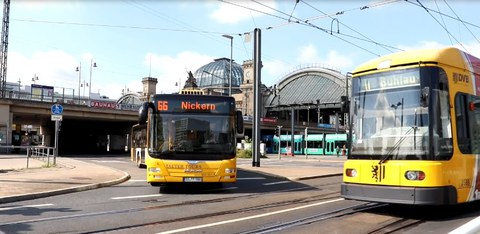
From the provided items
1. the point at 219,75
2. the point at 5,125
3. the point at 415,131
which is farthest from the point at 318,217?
the point at 219,75

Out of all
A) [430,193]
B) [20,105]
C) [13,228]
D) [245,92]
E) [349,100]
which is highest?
[245,92]

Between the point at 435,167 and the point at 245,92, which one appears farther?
the point at 245,92

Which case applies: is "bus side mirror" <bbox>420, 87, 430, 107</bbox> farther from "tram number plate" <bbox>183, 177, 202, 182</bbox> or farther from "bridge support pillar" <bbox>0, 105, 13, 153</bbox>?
"bridge support pillar" <bbox>0, 105, 13, 153</bbox>

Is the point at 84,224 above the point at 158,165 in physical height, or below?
below

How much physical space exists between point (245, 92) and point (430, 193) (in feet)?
300

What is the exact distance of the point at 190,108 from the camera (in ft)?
45.4

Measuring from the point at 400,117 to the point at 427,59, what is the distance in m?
1.22

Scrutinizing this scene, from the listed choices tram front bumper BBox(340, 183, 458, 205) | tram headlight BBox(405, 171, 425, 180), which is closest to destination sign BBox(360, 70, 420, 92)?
tram headlight BBox(405, 171, 425, 180)

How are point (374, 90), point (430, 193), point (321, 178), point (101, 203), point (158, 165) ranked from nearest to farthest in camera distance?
point (430, 193)
point (374, 90)
point (101, 203)
point (158, 165)
point (321, 178)

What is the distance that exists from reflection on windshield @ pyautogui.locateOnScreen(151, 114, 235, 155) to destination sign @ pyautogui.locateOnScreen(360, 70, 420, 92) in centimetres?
496

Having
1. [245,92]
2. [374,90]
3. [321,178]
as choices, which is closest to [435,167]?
[374,90]

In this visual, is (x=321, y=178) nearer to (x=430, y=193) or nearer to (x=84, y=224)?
(x=430, y=193)

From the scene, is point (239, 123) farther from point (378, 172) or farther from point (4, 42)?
point (4, 42)

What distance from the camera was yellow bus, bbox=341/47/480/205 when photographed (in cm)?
880
